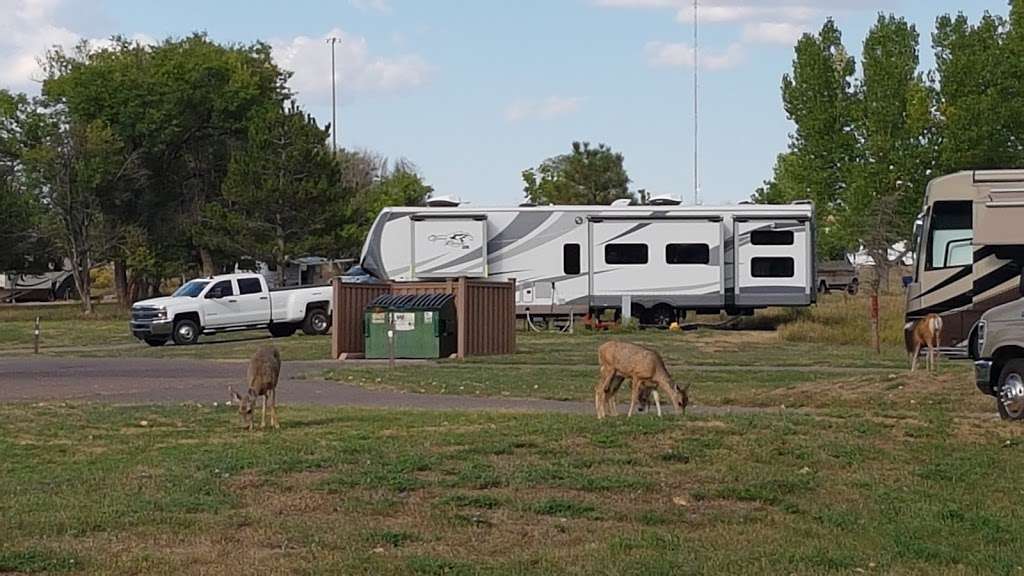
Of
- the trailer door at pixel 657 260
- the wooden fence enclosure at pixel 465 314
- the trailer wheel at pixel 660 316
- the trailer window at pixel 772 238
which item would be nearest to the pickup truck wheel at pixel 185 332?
the wooden fence enclosure at pixel 465 314

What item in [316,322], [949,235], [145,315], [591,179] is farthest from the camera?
[591,179]

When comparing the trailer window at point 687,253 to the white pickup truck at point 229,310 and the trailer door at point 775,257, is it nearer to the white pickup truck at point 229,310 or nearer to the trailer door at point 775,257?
the trailer door at point 775,257

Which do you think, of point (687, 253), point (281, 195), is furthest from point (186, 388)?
point (281, 195)

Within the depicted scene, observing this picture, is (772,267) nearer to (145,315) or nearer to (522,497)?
(145,315)

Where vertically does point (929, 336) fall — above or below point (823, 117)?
below

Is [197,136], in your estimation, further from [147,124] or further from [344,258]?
[344,258]

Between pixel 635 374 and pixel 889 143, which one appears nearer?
pixel 635 374

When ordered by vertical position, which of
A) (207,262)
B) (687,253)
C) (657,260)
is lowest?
(657,260)

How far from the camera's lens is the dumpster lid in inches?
A: 1173

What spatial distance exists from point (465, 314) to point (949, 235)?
31.8 ft

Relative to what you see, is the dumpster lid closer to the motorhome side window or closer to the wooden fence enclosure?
the wooden fence enclosure

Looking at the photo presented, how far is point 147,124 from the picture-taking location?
6150 centimetres

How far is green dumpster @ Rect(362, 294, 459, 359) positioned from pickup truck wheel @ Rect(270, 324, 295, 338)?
32.2ft

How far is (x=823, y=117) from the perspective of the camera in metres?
60.5
